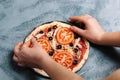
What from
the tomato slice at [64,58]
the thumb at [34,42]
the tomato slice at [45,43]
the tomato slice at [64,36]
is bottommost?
the tomato slice at [64,58]

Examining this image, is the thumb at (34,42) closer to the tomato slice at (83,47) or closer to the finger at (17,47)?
the finger at (17,47)

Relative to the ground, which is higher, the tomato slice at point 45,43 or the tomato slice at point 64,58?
the tomato slice at point 45,43

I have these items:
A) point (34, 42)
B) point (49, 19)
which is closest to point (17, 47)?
point (34, 42)

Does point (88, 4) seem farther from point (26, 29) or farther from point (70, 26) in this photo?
point (26, 29)

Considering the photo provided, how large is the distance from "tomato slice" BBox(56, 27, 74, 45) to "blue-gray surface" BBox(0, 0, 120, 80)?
72 mm

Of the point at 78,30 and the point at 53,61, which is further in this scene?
the point at 78,30

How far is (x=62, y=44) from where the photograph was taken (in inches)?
35.4

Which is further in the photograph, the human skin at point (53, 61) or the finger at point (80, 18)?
the finger at point (80, 18)

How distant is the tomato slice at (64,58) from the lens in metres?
0.88


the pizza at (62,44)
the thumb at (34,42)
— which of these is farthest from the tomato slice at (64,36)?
the thumb at (34,42)

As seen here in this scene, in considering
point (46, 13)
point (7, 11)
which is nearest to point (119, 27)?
point (46, 13)

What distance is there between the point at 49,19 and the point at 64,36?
10cm

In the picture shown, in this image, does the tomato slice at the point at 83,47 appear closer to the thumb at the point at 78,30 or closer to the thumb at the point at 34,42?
the thumb at the point at 78,30

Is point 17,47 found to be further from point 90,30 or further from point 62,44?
point 90,30
